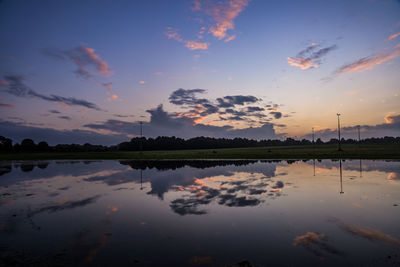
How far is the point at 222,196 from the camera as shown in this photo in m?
15.2

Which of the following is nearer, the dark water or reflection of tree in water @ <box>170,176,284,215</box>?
the dark water

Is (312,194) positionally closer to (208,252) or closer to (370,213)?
(370,213)

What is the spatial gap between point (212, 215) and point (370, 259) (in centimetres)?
652

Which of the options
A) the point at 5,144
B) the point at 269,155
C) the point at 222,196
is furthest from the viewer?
the point at 5,144

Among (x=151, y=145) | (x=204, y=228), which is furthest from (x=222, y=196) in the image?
(x=151, y=145)

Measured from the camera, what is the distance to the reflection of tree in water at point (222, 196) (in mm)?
12891

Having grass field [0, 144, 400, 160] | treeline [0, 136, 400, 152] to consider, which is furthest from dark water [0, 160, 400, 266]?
treeline [0, 136, 400, 152]

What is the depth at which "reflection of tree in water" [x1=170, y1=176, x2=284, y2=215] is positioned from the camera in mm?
12891

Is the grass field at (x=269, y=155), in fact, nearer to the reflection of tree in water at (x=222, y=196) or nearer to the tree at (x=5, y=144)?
the reflection of tree in water at (x=222, y=196)

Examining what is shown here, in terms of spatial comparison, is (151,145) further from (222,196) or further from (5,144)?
(222,196)

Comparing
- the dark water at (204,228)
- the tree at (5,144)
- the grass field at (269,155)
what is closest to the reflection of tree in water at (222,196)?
the dark water at (204,228)

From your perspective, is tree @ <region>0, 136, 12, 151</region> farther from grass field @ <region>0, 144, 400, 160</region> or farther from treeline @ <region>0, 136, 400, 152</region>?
grass field @ <region>0, 144, 400, 160</region>

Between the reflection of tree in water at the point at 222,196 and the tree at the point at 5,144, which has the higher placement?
the tree at the point at 5,144

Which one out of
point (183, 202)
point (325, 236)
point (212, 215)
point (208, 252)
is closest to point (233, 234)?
point (208, 252)
